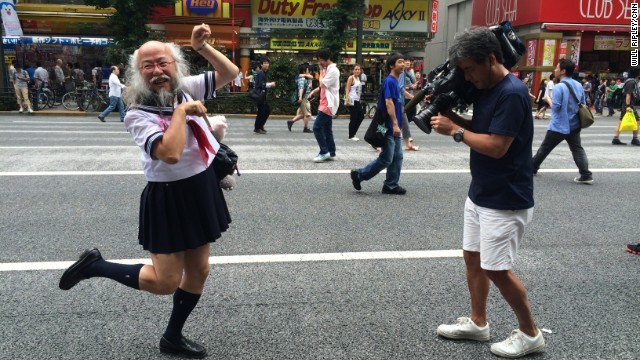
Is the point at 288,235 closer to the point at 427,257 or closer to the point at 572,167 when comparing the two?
the point at 427,257

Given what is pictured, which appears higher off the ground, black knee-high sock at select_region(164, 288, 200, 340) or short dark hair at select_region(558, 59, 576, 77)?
short dark hair at select_region(558, 59, 576, 77)

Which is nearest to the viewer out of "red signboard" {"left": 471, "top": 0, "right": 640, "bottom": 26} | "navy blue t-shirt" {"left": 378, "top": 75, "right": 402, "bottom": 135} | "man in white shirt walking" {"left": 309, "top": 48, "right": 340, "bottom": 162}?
"navy blue t-shirt" {"left": 378, "top": 75, "right": 402, "bottom": 135}

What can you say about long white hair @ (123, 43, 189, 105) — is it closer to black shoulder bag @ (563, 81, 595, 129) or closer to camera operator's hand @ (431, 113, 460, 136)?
camera operator's hand @ (431, 113, 460, 136)

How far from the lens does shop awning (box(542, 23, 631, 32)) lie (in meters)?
26.3

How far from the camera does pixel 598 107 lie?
24469mm

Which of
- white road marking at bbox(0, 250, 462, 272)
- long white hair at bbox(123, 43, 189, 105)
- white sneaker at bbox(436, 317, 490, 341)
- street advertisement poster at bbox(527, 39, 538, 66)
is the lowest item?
white road marking at bbox(0, 250, 462, 272)

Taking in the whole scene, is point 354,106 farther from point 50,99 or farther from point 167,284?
point 50,99

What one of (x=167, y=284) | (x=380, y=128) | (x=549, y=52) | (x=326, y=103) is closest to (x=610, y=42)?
(x=549, y=52)

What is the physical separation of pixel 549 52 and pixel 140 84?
1081 inches

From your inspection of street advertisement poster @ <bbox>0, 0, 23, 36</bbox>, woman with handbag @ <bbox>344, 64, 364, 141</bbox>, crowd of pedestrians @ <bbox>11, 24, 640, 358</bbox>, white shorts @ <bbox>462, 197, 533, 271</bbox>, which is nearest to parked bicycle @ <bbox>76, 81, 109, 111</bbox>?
street advertisement poster @ <bbox>0, 0, 23, 36</bbox>

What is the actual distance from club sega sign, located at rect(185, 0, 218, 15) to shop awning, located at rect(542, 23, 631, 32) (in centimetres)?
1691

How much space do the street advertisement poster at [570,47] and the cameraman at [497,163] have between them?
88.7 ft

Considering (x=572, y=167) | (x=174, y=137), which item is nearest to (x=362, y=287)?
(x=174, y=137)

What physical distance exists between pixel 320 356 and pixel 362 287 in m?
1.04
